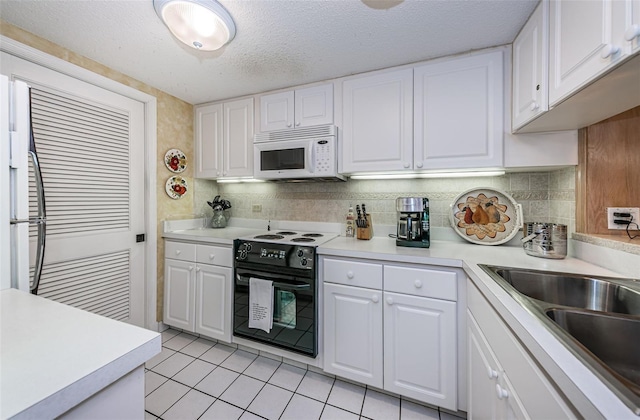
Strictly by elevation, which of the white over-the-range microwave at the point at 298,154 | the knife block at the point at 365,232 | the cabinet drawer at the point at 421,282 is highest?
the white over-the-range microwave at the point at 298,154

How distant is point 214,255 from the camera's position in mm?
2055

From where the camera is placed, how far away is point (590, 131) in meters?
1.39

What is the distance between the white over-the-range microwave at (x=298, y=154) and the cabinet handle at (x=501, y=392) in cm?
149

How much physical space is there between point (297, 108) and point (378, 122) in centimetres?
71

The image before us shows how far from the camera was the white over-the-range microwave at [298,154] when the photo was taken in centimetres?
194

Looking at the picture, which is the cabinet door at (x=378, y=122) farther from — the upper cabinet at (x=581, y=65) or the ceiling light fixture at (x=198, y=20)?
the ceiling light fixture at (x=198, y=20)

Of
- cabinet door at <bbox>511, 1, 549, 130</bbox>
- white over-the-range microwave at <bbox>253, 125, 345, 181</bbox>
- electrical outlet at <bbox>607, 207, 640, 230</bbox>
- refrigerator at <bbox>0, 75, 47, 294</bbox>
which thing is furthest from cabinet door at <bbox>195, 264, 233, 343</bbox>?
electrical outlet at <bbox>607, 207, 640, 230</bbox>

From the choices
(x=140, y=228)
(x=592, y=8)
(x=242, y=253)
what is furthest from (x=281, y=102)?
(x=592, y=8)

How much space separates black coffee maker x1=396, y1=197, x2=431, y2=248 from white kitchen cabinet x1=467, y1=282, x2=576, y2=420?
1.53 ft

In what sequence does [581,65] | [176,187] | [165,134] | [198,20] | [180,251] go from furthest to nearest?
[176,187]
[165,134]
[180,251]
[198,20]
[581,65]

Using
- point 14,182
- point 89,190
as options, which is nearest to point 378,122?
point 14,182

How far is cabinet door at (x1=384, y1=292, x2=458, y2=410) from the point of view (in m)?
1.40

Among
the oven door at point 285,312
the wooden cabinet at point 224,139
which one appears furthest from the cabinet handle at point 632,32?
the wooden cabinet at point 224,139

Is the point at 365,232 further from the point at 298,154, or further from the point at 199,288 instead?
the point at 199,288
